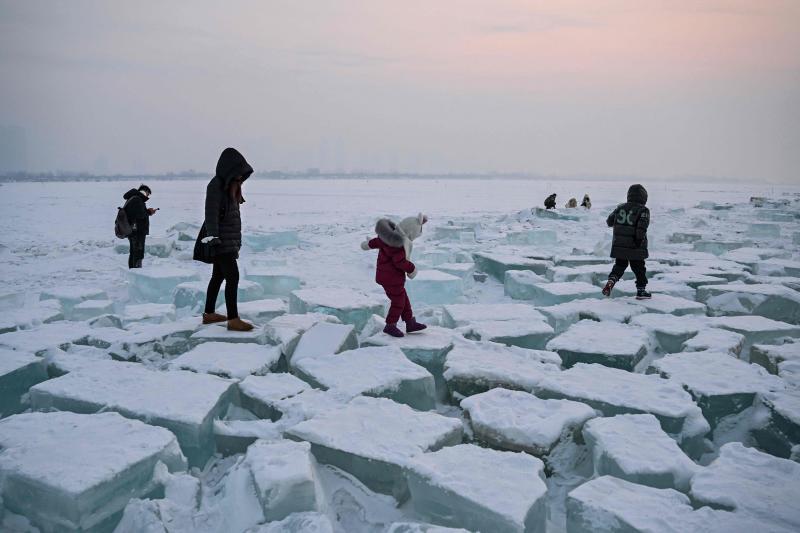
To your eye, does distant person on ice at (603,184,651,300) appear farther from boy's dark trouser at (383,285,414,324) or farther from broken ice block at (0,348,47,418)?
broken ice block at (0,348,47,418)

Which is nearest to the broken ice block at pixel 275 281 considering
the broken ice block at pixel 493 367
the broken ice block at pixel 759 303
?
the broken ice block at pixel 493 367

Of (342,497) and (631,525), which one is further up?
(631,525)

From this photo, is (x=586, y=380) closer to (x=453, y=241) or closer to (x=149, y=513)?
(x=149, y=513)

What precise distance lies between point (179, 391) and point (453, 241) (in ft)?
27.2

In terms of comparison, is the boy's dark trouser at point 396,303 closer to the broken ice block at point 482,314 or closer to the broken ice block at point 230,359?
the broken ice block at point 482,314

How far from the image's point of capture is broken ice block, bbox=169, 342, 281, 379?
3.20 meters

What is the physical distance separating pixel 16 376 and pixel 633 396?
142 inches

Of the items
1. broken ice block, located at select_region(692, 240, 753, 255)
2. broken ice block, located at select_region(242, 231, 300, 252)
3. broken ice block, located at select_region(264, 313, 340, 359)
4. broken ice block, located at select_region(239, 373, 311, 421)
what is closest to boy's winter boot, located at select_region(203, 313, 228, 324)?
broken ice block, located at select_region(264, 313, 340, 359)

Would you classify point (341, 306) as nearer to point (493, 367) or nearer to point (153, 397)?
point (493, 367)

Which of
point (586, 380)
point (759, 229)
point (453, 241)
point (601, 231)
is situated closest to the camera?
point (586, 380)

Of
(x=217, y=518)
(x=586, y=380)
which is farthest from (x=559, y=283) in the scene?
(x=217, y=518)

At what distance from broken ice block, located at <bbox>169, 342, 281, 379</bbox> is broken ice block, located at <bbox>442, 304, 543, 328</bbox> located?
1690 mm

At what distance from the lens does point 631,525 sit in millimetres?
1777

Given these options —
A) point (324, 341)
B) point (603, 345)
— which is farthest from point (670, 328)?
point (324, 341)
